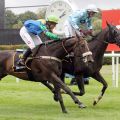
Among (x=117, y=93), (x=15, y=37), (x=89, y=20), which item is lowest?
(x=15, y=37)

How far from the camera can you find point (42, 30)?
32.7ft

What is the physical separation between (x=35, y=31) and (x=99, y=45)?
140 cm

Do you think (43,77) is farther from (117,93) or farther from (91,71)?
(117,93)

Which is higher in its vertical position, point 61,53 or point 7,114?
point 61,53

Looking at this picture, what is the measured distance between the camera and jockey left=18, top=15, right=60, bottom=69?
9938mm

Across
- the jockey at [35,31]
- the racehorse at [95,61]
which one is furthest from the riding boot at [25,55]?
the racehorse at [95,61]

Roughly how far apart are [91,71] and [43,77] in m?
1.22

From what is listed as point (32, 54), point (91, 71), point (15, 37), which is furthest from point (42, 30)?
point (15, 37)

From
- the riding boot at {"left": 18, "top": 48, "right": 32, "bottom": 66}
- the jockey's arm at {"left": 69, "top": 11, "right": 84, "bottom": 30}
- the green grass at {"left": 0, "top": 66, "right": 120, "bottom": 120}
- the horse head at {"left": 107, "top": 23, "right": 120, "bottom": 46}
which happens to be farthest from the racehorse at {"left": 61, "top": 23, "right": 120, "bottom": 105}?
the riding boot at {"left": 18, "top": 48, "right": 32, "bottom": 66}

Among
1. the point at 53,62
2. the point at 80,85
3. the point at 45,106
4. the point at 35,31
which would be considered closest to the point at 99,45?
the point at 80,85

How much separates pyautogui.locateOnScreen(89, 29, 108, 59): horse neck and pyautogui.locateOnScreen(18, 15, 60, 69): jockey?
0.96m

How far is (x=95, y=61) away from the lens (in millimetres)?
10461

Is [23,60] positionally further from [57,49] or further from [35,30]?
[57,49]

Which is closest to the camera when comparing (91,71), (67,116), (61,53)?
(67,116)
